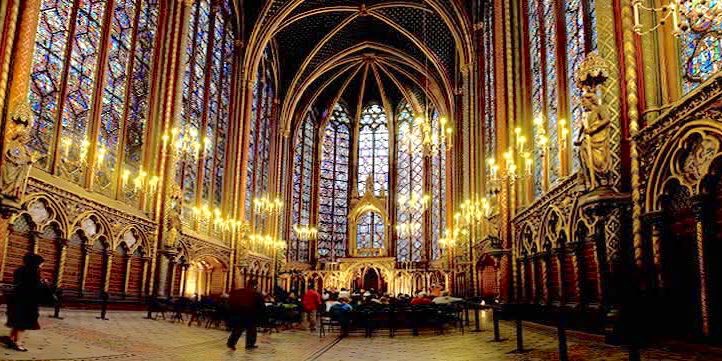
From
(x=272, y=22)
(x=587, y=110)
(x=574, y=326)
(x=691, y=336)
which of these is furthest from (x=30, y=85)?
(x=272, y=22)

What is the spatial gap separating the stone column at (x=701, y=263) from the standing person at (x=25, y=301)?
9.31 meters

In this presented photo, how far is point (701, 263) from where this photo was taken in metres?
7.75

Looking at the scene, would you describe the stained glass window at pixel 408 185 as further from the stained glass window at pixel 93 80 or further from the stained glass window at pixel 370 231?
the stained glass window at pixel 93 80

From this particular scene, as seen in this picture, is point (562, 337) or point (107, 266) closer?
point (562, 337)

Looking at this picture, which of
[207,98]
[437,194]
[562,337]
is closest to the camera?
[562,337]

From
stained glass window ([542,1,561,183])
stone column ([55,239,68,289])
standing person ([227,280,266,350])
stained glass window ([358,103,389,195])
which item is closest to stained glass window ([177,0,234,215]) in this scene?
stone column ([55,239,68,289])

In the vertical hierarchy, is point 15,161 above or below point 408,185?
below

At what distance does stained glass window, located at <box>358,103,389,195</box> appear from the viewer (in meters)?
43.2

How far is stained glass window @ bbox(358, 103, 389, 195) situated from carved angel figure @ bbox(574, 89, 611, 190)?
3310 centimetres

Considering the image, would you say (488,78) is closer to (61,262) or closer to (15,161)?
(61,262)

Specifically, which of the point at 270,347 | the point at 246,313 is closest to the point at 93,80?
the point at 246,313

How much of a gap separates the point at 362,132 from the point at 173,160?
24.6 meters

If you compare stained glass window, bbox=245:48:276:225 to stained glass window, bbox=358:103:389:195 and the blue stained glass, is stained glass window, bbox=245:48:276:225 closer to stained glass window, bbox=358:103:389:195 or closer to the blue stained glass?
stained glass window, bbox=358:103:389:195

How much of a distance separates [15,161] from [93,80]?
6.15 meters
